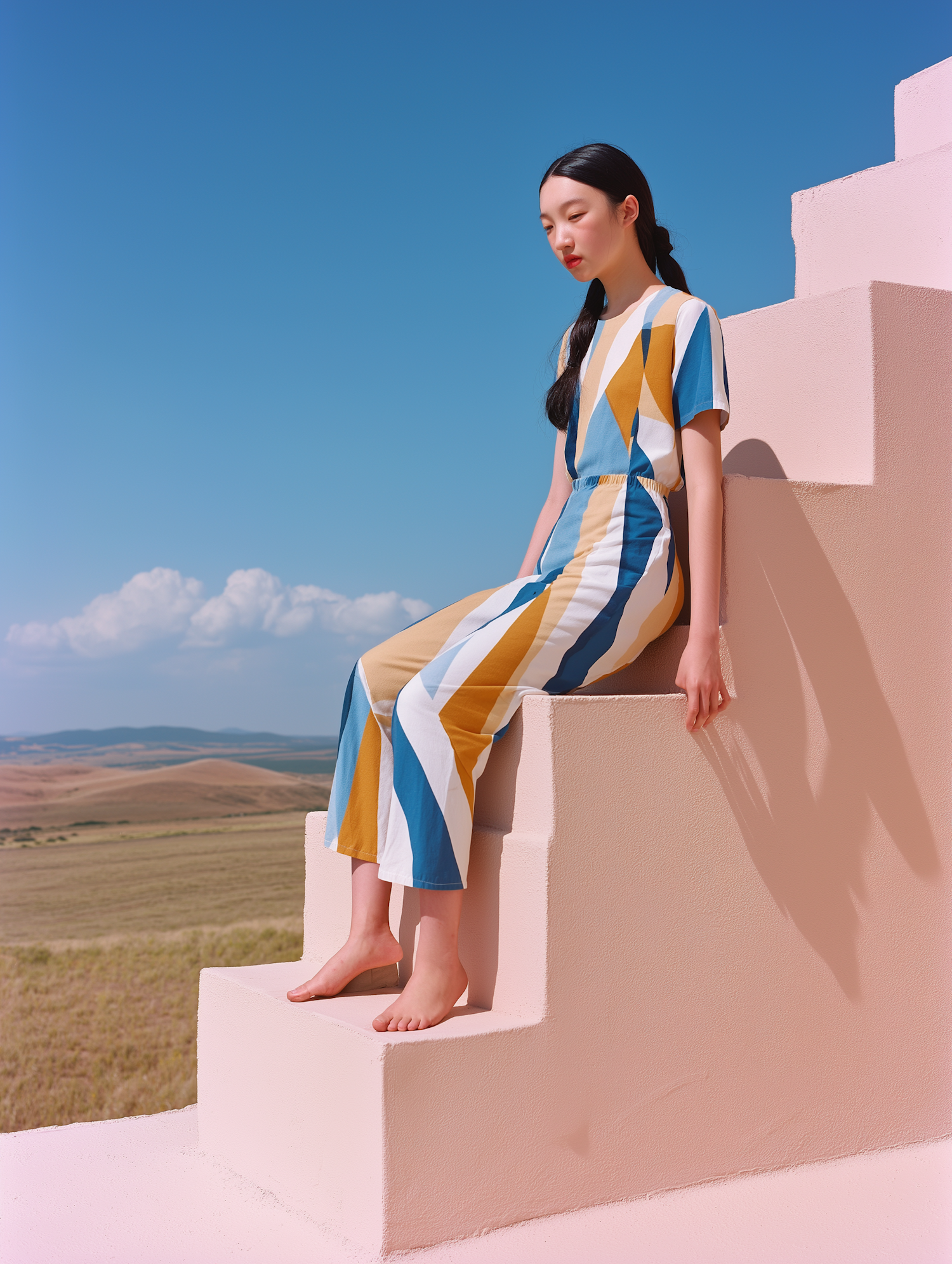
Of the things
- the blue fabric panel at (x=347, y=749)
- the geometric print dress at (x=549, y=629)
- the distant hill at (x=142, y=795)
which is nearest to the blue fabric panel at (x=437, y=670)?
the geometric print dress at (x=549, y=629)

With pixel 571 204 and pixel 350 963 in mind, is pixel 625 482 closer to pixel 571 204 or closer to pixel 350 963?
pixel 571 204

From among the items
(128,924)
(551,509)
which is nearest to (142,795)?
(128,924)

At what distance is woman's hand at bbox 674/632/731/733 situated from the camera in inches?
79.8

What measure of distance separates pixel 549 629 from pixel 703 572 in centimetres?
30

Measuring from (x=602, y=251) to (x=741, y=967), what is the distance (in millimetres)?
1415

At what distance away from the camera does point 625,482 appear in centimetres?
214

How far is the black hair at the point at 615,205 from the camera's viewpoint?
2.19m

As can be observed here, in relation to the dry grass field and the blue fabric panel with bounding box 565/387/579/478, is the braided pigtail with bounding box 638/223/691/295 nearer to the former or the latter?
the blue fabric panel with bounding box 565/387/579/478

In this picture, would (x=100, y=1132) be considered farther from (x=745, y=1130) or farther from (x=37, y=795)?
(x=37, y=795)

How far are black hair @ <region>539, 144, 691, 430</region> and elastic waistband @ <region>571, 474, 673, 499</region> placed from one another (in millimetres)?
212

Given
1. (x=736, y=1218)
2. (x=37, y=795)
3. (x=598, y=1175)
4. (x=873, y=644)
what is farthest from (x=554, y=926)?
(x=37, y=795)

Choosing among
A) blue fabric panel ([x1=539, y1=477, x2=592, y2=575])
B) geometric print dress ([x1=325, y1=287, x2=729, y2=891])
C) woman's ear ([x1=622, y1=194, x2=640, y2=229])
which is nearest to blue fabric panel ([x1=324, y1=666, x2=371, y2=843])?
geometric print dress ([x1=325, y1=287, x2=729, y2=891])

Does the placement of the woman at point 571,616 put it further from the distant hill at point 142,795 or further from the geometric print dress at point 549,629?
the distant hill at point 142,795

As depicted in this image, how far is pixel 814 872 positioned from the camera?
87.7 inches
